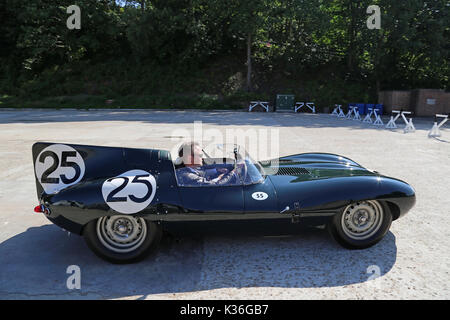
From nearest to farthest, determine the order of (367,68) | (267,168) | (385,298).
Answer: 1. (385,298)
2. (267,168)
3. (367,68)

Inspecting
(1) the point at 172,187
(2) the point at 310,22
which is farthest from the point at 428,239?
(2) the point at 310,22

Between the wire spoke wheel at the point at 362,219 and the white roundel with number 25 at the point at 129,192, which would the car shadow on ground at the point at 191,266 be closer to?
the wire spoke wheel at the point at 362,219

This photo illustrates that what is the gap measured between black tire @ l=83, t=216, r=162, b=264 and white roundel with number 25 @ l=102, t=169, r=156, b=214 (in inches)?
8.2

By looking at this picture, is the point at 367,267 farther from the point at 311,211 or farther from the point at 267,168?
the point at 267,168

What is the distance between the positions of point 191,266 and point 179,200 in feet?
2.15

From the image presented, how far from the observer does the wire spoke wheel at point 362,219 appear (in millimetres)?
3367

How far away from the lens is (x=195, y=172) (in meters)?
3.37

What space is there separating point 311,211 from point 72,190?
2348 millimetres

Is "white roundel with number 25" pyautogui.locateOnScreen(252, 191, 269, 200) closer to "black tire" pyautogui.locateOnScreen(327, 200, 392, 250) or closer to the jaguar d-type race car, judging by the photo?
the jaguar d-type race car

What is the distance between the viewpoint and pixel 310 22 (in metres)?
26.6

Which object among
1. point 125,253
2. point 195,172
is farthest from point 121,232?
point 195,172

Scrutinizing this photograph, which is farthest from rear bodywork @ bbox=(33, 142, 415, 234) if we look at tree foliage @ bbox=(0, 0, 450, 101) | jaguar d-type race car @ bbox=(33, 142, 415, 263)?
tree foliage @ bbox=(0, 0, 450, 101)

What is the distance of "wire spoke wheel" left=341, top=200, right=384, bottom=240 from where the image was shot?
3.37 meters

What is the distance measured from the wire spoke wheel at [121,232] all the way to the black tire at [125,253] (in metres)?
0.02
